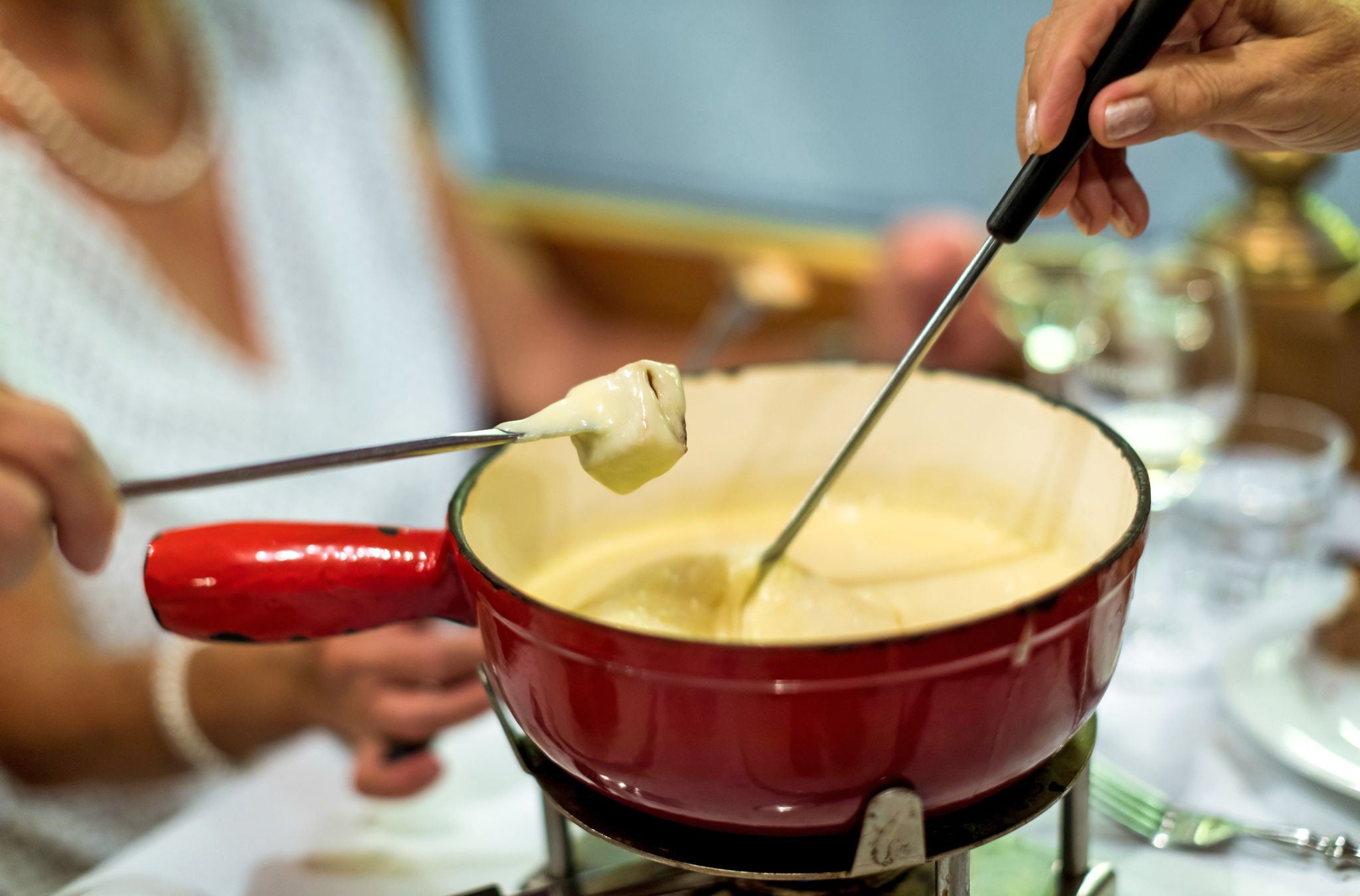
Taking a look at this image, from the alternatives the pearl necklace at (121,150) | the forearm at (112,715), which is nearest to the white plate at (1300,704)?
the forearm at (112,715)

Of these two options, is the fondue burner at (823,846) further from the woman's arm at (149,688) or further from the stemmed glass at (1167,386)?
the stemmed glass at (1167,386)

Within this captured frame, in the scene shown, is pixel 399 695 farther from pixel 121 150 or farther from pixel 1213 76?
pixel 121 150

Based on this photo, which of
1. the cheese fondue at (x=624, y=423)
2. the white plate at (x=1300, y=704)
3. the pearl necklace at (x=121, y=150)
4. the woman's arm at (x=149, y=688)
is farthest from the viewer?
the pearl necklace at (x=121, y=150)

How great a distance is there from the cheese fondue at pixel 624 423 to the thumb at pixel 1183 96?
21 cm

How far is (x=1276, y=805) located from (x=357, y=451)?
21.1 inches

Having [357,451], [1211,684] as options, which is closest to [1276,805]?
[1211,684]

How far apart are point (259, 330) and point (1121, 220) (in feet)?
3.47

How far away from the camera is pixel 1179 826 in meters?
0.55

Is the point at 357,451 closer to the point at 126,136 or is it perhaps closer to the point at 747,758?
the point at 747,758

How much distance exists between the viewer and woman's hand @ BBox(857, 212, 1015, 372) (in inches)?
48.1

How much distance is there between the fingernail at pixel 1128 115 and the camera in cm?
42

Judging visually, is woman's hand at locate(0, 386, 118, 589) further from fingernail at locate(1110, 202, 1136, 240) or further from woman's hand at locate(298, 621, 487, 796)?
fingernail at locate(1110, 202, 1136, 240)

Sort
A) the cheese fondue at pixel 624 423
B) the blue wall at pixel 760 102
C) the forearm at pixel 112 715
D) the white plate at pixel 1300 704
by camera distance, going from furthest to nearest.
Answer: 1. the blue wall at pixel 760 102
2. the forearm at pixel 112 715
3. the white plate at pixel 1300 704
4. the cheese fondue at pixel 624 423

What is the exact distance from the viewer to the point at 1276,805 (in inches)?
23.6
